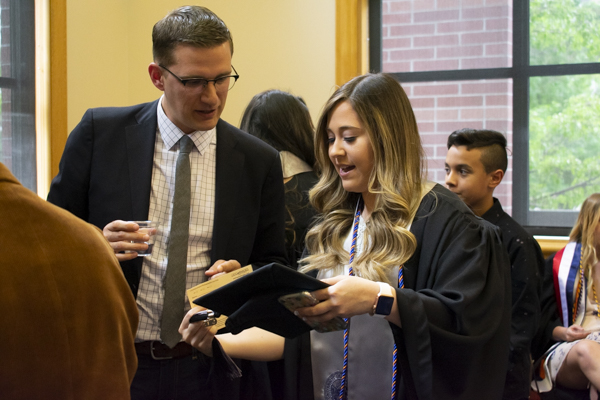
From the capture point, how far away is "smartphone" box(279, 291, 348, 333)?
1396 millimetres

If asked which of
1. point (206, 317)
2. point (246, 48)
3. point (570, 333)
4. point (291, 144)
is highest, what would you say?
point (246, 48)

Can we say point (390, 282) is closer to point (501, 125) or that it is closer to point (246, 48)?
point (501, 125)

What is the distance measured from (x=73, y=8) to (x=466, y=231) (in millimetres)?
3029

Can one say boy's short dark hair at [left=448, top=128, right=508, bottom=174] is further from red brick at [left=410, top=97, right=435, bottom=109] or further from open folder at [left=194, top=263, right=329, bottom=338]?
open folder at [left=194, top=263, right=329, bottom=338]

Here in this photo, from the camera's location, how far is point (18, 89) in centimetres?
321

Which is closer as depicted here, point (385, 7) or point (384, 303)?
point (384, 303)

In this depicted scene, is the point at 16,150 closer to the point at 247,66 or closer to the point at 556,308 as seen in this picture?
the point at 247,66

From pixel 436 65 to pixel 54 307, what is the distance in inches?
141

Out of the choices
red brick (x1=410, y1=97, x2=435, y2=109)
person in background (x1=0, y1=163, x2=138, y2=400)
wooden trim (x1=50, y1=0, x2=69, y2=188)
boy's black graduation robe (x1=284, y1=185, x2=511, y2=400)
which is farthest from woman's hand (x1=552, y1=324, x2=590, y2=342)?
wooden trim (x1=50, y1=0, x2=69, y2=188)

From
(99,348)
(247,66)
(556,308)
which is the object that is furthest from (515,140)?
(99,348)

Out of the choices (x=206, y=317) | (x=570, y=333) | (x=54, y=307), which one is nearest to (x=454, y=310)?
(x=206, y=317)

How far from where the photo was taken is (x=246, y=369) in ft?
6.48

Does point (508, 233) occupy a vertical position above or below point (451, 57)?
below

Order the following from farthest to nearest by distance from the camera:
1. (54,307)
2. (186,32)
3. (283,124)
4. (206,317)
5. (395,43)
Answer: (395,43) < (283,124) < (186,32) < (206,317) < (54,307)
